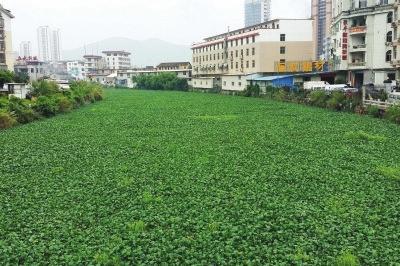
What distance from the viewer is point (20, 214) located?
32.5 feet

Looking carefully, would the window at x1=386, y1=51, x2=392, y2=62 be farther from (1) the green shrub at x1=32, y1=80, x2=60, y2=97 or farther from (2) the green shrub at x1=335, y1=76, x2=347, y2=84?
(1) the green shrub at x1=32, y1=80, x2=60, y2=97

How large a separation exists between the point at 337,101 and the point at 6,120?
21.5 m

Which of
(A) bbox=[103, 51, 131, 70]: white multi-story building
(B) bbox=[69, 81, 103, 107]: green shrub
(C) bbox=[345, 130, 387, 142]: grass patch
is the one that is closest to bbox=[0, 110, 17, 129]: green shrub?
(B) bbox=[69, 81, 103, 107]: green shrub

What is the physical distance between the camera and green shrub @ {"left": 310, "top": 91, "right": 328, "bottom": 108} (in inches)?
1281

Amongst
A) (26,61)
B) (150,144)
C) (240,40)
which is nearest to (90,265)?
(150,144)

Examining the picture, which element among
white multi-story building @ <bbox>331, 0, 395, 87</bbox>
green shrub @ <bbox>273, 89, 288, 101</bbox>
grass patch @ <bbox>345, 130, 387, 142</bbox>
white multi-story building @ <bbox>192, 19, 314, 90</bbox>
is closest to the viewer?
grass patch @ <bbox>345, 130, 387, 142</bbox>

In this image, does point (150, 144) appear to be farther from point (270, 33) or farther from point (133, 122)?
point (270, 33)

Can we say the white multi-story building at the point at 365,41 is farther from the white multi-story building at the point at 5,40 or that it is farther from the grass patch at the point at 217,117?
the white multi-story building at the point at 5,40

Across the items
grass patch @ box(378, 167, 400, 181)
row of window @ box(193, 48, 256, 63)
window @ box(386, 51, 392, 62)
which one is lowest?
grass patch @ box(378, 167, 400, 181)

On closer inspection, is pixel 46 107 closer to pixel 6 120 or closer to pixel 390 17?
pixel 6 120

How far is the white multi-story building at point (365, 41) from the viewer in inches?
1484

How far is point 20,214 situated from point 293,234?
6129 mm

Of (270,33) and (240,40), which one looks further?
(240,40)

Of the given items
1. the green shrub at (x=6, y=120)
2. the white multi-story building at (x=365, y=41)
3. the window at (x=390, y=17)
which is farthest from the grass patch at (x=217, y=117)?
the window at (x=390, y=17)
